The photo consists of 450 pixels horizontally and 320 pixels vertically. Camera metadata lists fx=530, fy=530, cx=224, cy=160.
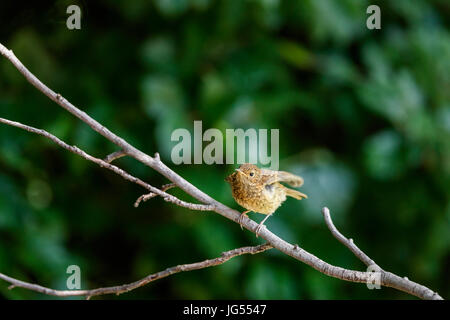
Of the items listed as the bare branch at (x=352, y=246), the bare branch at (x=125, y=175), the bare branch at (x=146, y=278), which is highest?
the bare branch at (x=125, y=175)

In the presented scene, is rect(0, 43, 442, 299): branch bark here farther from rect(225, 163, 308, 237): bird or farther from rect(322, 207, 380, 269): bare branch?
rect(225, 163, 308, 237): bird

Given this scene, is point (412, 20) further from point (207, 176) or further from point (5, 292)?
point (5, 292)

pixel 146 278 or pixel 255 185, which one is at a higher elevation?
pixel 255 185

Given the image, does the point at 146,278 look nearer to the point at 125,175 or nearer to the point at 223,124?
the point at 125,175

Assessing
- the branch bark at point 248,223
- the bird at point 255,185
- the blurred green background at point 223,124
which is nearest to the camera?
the branch bark at point 248,223

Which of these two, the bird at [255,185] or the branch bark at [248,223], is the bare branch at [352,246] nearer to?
the branch bark at [248,223]

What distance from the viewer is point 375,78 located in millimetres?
2371

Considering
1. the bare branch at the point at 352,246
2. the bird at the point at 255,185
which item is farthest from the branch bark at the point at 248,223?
the bird at the point at 255,185

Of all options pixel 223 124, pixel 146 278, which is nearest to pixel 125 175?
pixel 146 278

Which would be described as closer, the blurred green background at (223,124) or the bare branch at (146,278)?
the bare branch at (146,278)

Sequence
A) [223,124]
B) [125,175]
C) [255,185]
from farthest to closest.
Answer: [223,124], [255,185], [125,175]

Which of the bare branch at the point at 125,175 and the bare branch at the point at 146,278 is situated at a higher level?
the bare branch at the point at 125,175

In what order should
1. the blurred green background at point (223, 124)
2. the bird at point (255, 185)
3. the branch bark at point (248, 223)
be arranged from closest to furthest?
the branch bark at point (248, 223) → the bird at point (255, 185) → the blurred green background at point (223, 124)

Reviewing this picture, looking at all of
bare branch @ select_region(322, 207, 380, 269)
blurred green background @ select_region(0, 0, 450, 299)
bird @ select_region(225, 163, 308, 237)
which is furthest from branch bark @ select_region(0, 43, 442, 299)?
A: blurred green background @ select_region(0, 0, 450, 299)
